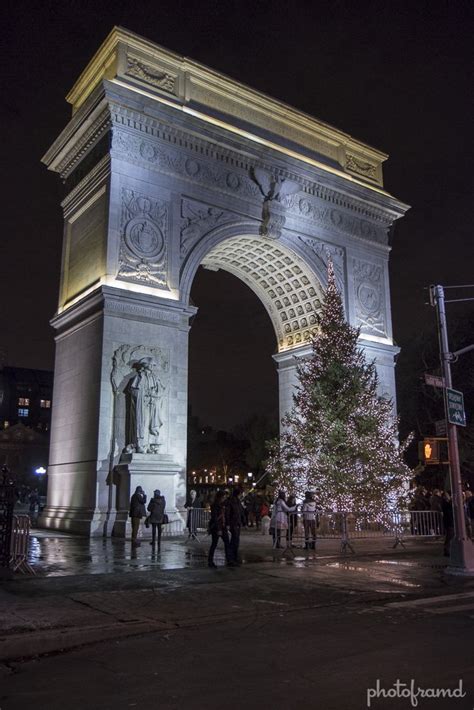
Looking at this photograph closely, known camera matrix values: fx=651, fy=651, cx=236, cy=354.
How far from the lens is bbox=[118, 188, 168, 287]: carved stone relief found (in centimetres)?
2567

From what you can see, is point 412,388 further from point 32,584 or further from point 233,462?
point 233,462

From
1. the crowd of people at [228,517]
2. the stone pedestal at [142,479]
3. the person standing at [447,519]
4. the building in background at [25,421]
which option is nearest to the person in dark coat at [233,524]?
the crowd of people at [228,517]

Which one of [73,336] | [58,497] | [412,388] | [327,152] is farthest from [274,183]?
[412,388]

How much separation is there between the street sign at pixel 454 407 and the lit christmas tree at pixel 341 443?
25.3ft

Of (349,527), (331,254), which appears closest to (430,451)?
(349,527)

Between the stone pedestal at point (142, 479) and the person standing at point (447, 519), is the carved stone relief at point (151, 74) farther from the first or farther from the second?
the person standing at point (447, 519)

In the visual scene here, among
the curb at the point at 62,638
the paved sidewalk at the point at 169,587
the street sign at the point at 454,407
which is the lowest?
the curb at the point at 62,638

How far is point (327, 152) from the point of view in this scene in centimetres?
3478

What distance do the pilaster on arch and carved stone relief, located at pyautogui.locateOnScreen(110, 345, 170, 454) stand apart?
743 cm

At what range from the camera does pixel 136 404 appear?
23.4 m

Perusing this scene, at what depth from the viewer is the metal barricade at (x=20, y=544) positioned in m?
13.2

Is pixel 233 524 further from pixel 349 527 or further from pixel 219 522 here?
pixel 349 527

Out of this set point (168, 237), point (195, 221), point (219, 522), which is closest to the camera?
point (219, 522)

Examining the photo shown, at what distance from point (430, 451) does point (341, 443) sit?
742cm
